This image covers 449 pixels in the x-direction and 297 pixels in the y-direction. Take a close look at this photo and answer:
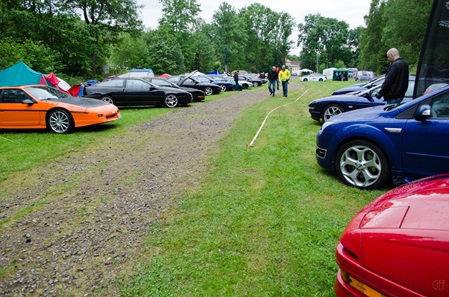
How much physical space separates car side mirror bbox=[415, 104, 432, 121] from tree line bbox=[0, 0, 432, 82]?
21.3 meters

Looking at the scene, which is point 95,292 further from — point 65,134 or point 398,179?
point 65,134

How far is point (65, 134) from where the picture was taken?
28.5 feet

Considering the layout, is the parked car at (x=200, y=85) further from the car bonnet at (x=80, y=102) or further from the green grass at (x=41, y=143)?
the car bonnet at (x=80, y=102)

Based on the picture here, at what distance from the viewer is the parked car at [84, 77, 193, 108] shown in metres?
13.6

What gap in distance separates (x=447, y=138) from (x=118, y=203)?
163 inches

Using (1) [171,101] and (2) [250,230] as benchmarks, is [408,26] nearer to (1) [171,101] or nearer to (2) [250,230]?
→ (1) [171,101]

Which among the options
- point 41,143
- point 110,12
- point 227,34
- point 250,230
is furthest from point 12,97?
point 227,34

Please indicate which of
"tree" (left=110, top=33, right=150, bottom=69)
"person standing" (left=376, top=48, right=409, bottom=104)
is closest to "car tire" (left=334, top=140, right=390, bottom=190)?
"person standing" (left=376, top=48, right=409, bottom=104)

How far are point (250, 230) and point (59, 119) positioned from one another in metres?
7.41

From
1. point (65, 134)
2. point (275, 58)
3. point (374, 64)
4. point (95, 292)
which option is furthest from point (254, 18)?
point (95, 292)

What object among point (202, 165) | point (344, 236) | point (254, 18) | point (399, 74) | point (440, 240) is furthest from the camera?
point (254, 18)

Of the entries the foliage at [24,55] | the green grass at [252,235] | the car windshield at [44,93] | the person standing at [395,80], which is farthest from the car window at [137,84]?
the person standing at [395,80]

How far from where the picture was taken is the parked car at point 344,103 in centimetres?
809

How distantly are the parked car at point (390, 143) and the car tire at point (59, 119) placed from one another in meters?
6.96
